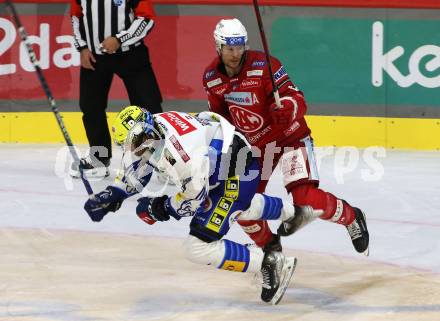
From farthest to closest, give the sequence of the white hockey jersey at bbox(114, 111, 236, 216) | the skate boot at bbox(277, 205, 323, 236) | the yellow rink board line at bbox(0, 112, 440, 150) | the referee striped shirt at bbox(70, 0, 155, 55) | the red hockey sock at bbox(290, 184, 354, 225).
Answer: the yellow rink board line at bbox(0, 112, 440, 150) < the referee striped shirt at bbox(70, 0, 155, 55) < the red hockey sock at bbox(290, 184, 354, 225) < the skate boot at bbox(277, 205, 323, 236) < the white hockey jersey at bbox(114, 111, 236, 216)

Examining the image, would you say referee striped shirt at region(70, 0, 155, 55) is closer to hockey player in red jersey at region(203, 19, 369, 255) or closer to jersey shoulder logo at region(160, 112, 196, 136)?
hockey player in red jersey at region(203, 19, 369, 255)

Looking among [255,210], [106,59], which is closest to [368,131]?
[106,59]

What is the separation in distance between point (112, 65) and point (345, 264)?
3209mm

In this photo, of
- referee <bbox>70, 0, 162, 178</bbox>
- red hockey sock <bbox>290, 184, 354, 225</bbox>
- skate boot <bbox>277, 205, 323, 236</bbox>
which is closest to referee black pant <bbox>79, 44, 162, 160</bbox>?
referee <bbox>70, 0, 162, 178</bbox>

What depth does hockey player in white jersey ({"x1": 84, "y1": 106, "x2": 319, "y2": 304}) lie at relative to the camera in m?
5.38

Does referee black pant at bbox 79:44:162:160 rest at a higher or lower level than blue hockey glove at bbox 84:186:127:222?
lower

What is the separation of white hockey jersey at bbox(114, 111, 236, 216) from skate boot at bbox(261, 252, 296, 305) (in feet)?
1.46

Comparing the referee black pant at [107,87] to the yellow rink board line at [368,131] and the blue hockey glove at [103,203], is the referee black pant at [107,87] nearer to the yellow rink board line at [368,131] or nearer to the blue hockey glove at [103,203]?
the yellow rink board line at [368,131]

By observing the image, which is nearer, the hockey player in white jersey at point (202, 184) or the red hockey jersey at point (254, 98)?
the hockey player in white jersey at point (202, 184)

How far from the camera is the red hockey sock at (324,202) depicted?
20.6 ft

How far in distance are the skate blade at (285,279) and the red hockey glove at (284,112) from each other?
0.76 meters

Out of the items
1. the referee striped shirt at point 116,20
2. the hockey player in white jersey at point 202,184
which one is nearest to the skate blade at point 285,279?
the hockey player in white jersey at point 202,184

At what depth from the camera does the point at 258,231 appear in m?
6.23

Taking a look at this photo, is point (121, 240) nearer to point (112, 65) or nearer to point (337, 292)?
point (337, 292)
